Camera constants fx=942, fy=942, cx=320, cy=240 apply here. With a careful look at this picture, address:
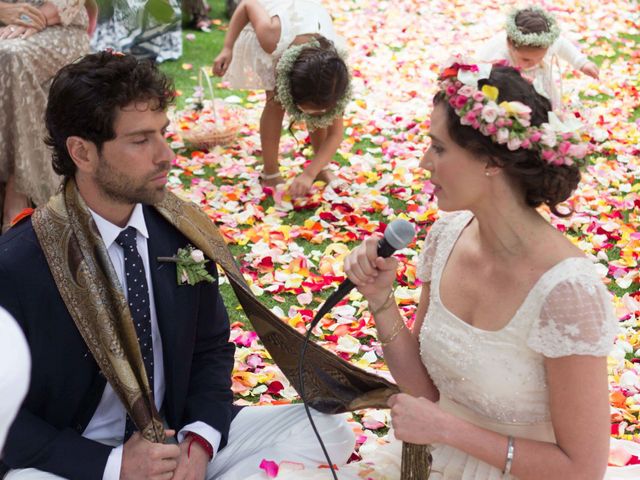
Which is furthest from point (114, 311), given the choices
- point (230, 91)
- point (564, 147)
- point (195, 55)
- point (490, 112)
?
point (195, 55)

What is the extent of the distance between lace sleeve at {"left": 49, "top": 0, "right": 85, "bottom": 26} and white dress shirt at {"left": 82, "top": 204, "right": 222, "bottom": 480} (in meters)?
2.59

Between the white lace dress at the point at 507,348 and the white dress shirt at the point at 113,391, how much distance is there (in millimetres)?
495

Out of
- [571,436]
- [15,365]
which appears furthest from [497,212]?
[15,365]

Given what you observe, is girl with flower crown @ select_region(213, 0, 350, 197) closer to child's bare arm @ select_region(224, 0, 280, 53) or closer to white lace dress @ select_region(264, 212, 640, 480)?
child's bare arm @ select_region(224, 0, 280, 53)

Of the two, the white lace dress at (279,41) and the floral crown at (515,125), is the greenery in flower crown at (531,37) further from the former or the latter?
the floral crown at (515,125)

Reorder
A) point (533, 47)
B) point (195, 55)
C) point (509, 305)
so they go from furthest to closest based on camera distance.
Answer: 1. point (195, 55)
2. point (533, 47)
3. point (509, 305)

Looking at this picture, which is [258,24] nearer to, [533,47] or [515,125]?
[533,47]

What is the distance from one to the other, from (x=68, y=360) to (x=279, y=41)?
11.6 feet

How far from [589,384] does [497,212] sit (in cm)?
52

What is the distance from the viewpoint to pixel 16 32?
5.17 m

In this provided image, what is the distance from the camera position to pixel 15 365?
1.11 meters

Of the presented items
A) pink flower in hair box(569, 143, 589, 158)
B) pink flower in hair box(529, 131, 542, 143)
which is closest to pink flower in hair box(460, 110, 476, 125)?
pink flower in hair box(529, 131, 542, 143)

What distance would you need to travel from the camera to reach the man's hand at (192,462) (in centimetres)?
300

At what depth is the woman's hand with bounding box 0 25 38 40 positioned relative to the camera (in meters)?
5.16
